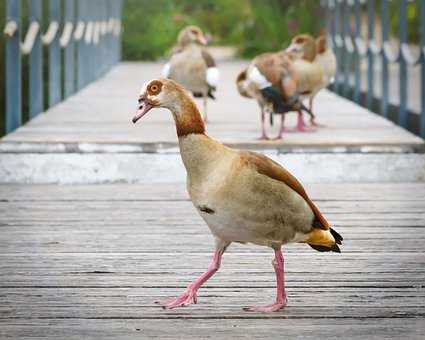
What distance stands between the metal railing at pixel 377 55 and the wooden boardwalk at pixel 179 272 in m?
3.32

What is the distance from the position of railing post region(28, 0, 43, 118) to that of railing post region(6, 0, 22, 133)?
3.97 feet

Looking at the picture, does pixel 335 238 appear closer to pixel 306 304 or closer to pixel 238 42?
pixel 306 304

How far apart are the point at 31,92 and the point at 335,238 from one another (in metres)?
7.79

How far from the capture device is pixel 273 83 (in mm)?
10484

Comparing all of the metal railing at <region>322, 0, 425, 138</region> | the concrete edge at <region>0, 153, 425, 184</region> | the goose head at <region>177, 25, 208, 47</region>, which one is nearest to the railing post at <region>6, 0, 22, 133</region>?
the goose head at <region>177, 25, 208, 47</region>

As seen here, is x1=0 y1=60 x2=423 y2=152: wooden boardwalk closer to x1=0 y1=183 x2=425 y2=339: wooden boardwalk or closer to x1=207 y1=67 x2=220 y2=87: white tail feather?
x1=207 y1=67 x2=220 y2=87: white tail feather

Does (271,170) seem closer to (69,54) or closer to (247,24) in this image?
(69,54)

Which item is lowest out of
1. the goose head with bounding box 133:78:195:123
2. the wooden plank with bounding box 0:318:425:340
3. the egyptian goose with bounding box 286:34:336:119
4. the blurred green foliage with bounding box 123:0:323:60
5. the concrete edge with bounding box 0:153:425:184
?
the blurred green foliage with bounding box 123:0:323:60

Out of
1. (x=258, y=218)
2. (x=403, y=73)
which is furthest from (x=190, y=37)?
(x=258, y=218)

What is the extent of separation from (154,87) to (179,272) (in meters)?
1.46

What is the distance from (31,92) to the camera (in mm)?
13312

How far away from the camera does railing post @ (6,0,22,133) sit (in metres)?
11.8

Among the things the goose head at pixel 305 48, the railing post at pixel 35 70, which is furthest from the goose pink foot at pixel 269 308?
the railing post at pixel 35 70

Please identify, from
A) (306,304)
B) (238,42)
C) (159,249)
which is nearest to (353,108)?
(159,249)
